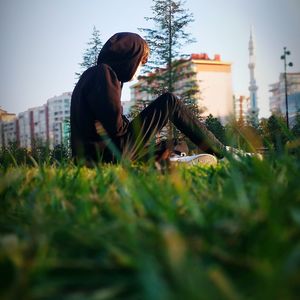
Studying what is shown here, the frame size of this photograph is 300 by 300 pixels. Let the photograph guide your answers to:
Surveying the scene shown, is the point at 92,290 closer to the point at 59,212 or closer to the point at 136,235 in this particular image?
the point at 136,235

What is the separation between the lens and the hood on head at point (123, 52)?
3207 millimetres

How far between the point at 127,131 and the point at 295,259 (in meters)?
2.53

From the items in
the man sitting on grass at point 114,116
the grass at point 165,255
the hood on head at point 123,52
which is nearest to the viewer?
the grass at point 165,255

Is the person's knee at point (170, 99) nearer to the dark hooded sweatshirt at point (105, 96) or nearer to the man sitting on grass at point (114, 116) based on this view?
the man sitting on grass at point (114, 116)

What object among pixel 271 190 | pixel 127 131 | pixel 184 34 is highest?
pixel 184 34

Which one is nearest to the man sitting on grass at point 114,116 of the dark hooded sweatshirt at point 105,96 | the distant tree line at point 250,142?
the dark hooded sweatshirt at point 105,96

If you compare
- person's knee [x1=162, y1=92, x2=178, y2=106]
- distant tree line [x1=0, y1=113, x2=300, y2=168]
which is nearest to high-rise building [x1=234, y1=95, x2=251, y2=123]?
distant tree line [x1=0, y1=113, x2=300, y2=168]

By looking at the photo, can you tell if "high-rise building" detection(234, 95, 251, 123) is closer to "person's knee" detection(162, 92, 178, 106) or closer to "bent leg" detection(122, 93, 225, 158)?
"bent leg" detection(122, 93, 225, 158)

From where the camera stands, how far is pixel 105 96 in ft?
9.22

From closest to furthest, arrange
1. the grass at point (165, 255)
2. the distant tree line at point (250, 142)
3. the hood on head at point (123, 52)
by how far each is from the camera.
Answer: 1. the grass at point (165, 255)
2. the distant tree line at point (250, 142)
3. the hood on head at point (123, 52)

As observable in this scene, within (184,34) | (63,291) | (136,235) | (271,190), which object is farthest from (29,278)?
(184,34)

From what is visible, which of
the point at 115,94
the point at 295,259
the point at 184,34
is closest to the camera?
the point at 295,259

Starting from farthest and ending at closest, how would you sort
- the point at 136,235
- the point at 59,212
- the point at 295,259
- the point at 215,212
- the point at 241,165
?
the point at 241,165 → the point at 59,212 → the point at 215,212 → the point at 136,235 → the point at 295,259

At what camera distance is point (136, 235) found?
587mm
